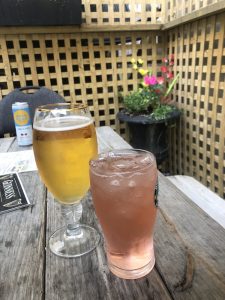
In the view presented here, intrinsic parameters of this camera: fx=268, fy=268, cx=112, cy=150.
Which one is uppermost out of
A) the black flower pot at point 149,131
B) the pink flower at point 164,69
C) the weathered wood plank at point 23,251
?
the pink flower at point 164,69

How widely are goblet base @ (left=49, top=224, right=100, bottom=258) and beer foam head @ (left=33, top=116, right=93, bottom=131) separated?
0.59ft

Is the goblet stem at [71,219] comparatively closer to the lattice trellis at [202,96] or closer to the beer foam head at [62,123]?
the beer foam head at [62,123]

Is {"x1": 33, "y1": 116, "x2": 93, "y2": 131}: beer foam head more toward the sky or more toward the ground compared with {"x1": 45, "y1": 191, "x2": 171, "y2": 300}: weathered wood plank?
more toward the sky

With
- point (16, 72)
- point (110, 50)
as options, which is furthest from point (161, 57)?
point (16, 72)

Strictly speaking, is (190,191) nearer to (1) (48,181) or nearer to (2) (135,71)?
(1) (48,181)

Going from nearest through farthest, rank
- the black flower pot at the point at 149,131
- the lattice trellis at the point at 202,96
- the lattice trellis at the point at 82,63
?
1. the lattice trellis at the point at 202,96
2. the black flower pot at the point at 149,131
3. the lattice trellis at the point at 82,63

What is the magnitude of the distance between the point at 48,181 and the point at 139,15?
6.31 ft

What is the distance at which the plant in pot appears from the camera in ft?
5.97

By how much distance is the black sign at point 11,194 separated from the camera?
1.85 ft

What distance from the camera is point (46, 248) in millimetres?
432

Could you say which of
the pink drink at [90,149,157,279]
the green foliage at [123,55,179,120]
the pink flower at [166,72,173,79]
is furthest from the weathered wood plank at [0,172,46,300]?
the pink flower at [166,72,173,79]

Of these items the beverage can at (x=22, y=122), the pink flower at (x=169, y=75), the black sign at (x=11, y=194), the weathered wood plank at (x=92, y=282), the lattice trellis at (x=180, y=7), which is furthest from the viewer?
the pink flower at (x=169, y=75)

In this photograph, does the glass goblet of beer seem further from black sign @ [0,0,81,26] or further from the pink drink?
black sign @ [0,0,81,26]

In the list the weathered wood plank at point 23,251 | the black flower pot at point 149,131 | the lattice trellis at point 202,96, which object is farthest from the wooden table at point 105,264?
the black flower pot at point 149,131
